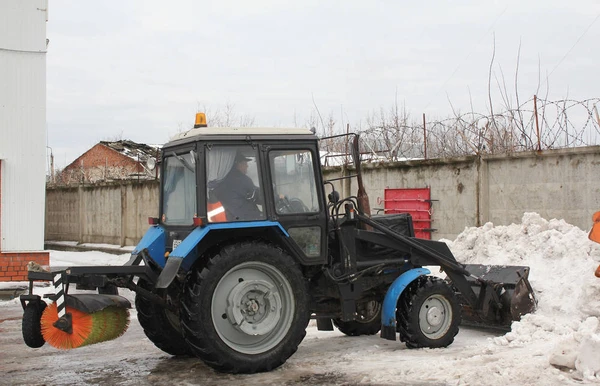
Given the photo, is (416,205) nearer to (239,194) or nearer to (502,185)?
(502,185)

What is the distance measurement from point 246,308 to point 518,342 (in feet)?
9.76

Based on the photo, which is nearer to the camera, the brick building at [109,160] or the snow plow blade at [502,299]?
the snow plow blade at [502,299]

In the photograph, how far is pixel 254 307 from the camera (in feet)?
21.4

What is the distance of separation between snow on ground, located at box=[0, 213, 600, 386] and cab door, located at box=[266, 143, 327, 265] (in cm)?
120

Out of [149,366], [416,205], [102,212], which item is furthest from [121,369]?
[102,212]

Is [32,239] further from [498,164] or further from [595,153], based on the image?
[595,153]

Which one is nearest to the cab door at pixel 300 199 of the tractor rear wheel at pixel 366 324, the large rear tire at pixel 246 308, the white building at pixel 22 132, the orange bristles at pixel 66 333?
the large rear tire at pixel 246 308

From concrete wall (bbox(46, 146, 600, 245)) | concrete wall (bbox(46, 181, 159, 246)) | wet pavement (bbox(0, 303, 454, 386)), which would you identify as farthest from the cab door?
concrete wall (bbox(46, 181, 159, 246))

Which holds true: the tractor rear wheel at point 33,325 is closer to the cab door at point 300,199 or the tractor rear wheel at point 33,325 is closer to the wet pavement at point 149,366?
the wet pavement at point 149,366

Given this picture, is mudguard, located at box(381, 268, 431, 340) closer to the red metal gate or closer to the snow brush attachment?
the snow brush attachment

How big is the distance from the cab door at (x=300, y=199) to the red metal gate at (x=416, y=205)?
647cm

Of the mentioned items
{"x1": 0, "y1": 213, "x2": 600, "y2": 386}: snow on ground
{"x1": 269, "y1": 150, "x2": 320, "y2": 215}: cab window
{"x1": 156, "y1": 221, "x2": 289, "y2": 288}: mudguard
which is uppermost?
{"x1": 269, "y1": 150, "x2": 320, "y2": 215}: cab window

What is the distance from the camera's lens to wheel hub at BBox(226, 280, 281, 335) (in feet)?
21.0

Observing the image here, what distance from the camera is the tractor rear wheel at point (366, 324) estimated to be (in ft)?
27.3
